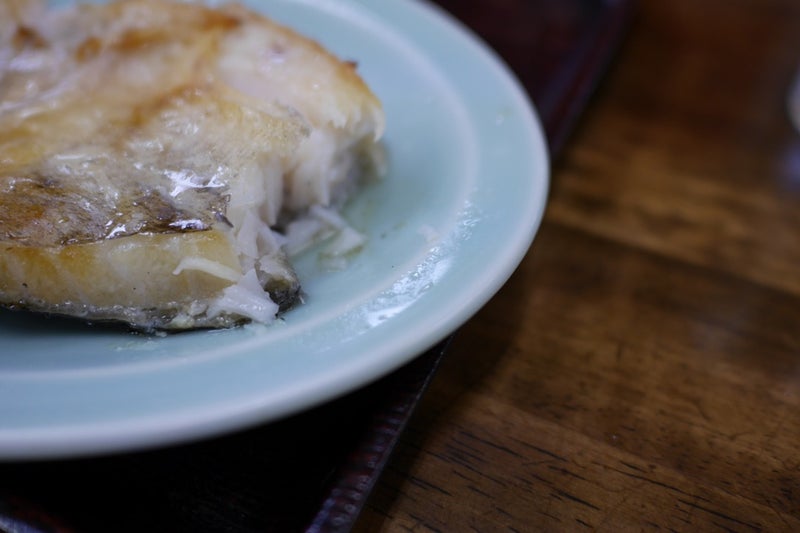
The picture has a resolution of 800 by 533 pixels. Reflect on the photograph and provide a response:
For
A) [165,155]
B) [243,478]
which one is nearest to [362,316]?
[243,478]

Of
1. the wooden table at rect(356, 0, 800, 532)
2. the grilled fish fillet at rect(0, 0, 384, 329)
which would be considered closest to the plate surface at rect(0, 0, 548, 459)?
the grilled fish fillet at rect(0, 0, 384, 329)

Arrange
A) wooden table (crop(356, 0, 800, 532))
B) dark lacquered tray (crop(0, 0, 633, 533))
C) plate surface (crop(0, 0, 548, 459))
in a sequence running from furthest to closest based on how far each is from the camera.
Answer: wooden table (crop(356, 0, 800, 532)) → dark lacquered tray (crop(0, 0, 633, 533)) → plate surface (crop(0, 0, 548, 459))

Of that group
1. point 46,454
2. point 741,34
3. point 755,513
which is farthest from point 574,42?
point 46,454

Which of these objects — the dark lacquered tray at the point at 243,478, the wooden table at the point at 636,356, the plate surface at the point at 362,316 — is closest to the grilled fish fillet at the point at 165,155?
the plate surface at the point at 362,316

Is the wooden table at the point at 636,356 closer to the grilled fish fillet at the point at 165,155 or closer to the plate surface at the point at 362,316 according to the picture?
the plate surface at the point at 362,316

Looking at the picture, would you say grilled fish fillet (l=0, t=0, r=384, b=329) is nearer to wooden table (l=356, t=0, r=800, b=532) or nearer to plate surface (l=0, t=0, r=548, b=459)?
plate surface (l=0, t=0, r=548, b=459)
